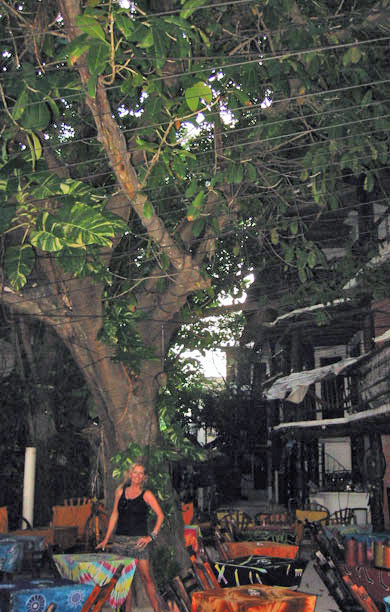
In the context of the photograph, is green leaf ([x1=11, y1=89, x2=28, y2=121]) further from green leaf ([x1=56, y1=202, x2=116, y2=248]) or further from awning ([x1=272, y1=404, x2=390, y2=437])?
awning ([x1=272, y1=404, x2=390, y2=437])

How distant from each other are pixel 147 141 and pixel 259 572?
479cm

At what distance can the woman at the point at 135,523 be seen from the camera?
26.4 ft

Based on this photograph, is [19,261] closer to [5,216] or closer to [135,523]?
[5,216]

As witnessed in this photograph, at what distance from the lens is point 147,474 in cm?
920

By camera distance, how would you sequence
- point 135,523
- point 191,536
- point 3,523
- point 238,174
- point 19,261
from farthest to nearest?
point 3,523, point 191,536, point 135,523, point 238,174, point 19,261

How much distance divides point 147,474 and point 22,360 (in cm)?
887

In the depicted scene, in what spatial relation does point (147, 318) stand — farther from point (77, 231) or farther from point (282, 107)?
point (77, 231)

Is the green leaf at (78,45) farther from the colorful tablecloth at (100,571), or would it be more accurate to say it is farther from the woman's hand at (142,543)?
the woman's hand at (142,543)

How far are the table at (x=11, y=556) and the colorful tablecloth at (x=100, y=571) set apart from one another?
123 centimetres

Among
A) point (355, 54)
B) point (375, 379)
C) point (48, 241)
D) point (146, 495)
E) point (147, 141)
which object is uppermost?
point (355, 54)

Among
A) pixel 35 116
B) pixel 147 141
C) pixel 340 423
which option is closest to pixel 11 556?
pixel 147 141

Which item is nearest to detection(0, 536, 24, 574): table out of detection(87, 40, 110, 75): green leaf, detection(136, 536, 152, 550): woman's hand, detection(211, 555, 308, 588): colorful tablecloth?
detection(136, 536, 152, 550): woman's hand

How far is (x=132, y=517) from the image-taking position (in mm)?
8250

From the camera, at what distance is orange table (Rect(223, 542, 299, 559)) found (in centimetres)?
988
